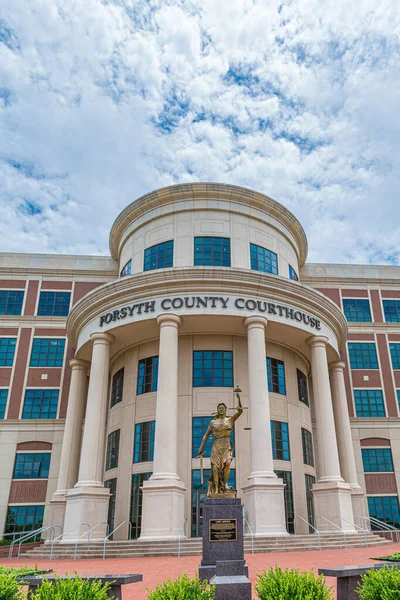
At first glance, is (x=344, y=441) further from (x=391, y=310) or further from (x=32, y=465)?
(x=32, y=465)

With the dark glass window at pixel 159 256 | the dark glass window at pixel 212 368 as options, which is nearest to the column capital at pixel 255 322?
the dark glass window at pixel 212 368

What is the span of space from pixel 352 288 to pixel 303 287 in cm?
1264

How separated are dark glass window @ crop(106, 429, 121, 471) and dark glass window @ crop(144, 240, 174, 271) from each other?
30.9 ft

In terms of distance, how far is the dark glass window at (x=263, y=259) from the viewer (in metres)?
28.4

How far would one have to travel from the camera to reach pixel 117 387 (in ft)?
89.8

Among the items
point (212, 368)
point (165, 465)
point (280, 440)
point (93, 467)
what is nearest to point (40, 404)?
point (93, 467)

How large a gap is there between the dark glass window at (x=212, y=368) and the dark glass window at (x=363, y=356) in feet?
40.8

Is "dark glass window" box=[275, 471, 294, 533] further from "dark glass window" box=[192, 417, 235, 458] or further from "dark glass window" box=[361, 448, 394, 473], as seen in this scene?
"dark glass window" box=[361, 448, 394, 473]

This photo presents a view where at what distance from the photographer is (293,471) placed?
79.7 feet

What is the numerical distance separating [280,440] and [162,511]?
26.1 ft

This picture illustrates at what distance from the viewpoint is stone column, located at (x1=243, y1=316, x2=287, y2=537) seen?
1942 cm

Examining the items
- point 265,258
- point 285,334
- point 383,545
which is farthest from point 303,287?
point 383,545

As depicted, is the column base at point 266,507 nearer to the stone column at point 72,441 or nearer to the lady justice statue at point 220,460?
the lady justice statue at point 220,460

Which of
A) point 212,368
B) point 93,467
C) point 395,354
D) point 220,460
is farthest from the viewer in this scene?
point 395,354
